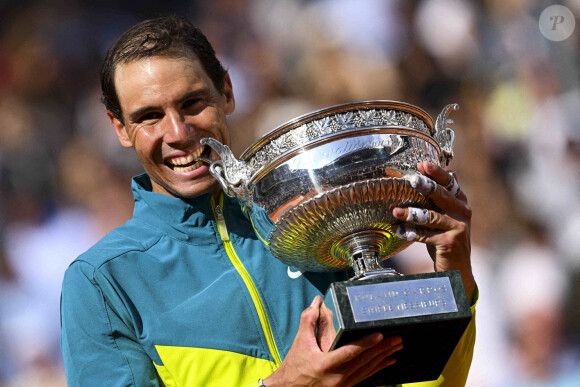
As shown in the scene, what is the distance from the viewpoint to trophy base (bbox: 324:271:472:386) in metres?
0.83

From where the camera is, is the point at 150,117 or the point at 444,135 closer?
the point at 444,135

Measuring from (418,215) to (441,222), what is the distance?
0.07m

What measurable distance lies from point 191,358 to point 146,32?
0.65m

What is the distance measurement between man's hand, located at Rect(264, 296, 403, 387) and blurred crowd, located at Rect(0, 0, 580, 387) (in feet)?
5.72

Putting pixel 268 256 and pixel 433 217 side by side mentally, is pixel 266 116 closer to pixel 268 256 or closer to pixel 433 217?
pixel 268 256

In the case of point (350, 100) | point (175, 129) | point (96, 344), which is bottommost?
point (96, 344)

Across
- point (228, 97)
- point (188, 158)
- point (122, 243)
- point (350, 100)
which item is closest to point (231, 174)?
point (188, 158)

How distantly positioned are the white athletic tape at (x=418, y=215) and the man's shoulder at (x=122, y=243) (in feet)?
1.71

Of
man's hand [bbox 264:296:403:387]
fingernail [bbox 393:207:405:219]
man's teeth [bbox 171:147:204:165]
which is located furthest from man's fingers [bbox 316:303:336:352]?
man's teeth [bbox 171:147:204:165]

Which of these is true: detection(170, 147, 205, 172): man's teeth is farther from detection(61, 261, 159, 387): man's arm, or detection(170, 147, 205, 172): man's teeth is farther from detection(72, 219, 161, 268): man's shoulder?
detection(61, 261, 159, 387): man's arm

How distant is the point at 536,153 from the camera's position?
3230mm

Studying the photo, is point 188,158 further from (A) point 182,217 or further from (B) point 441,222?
(B) point 441,222

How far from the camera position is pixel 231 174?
3.48ft

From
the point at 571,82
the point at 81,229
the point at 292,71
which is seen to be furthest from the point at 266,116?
the point at 571,82
